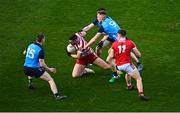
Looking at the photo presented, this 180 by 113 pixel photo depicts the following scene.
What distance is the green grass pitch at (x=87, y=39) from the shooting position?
18.1 metres

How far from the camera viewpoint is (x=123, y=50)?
17844 mm

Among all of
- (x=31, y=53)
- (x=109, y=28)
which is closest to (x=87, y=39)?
(x=109, y=28)

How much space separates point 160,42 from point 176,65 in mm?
2874

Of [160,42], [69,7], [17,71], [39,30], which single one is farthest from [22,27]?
[160,42]

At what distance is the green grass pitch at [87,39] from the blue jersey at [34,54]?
1227mm

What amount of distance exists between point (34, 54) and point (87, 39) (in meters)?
6.73

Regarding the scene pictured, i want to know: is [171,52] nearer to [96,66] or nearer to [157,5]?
[96,66]

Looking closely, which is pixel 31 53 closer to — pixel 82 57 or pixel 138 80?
pixel 82 57

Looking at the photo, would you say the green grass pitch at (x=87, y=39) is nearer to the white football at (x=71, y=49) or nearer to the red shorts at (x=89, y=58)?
the red shorts at (x=89, y=58)

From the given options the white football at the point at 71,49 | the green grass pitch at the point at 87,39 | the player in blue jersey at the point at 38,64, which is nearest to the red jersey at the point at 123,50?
the green grass pitch at the point at 87,39

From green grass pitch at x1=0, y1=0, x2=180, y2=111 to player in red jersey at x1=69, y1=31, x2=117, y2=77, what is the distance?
41 cm

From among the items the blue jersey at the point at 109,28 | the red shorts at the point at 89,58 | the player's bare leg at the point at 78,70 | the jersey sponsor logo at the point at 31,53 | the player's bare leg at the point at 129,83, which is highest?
the blue jersey at the point at 109,28

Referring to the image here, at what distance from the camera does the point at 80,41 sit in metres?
19.9

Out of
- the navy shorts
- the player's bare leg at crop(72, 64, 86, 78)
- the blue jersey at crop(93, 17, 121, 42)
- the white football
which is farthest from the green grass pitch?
the blue jersey at crop(93, 17, 121, 42)
